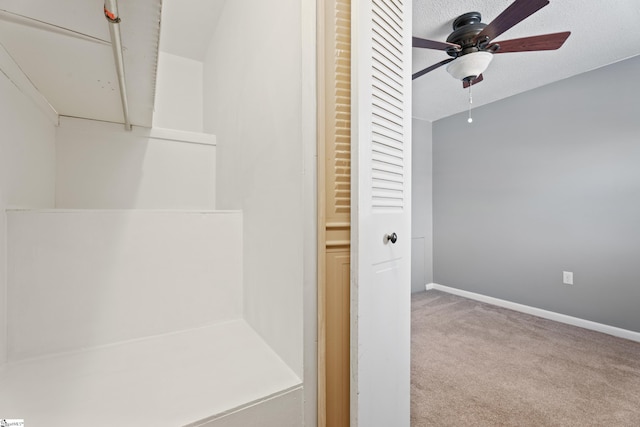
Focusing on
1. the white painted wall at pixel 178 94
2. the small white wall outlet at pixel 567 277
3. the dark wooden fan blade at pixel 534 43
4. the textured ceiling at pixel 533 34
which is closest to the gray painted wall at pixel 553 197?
the small white wall outlet at pixel 567 277

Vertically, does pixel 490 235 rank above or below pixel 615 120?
below

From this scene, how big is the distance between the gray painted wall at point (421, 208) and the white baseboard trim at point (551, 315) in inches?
15.4

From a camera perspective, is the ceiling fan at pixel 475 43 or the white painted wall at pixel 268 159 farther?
the ceiling fan at pixel 475 43

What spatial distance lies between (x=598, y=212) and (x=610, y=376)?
4.67 feet

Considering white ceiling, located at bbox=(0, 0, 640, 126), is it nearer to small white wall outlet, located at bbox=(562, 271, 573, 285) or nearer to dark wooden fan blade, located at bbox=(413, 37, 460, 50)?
dark wooden fan blade, located at bbox=(413, 37, 460, 50)

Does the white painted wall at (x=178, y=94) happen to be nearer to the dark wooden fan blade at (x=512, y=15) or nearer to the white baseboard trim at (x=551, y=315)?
the dark wooden fan blade at (x=512, y=15)

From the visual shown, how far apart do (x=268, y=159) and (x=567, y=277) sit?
3.18m

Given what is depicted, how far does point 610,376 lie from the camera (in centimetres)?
184

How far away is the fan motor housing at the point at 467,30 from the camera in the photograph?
1.83 metres

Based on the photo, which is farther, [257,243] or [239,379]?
[257,243]

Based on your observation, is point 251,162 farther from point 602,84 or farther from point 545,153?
point 602,84

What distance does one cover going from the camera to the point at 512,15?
59.8 inches

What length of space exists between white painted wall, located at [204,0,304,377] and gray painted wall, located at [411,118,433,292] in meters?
2.79

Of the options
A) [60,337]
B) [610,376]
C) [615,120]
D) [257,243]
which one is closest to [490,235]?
[615,120]
